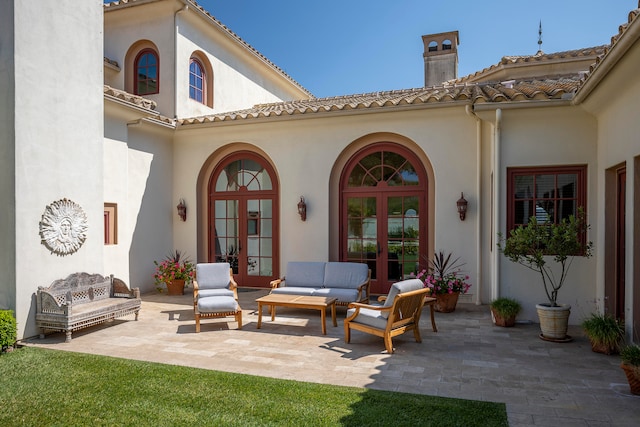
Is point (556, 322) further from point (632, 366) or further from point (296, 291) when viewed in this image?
point (296, 291)

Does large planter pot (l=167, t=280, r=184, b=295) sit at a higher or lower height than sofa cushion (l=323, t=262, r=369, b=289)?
Answer: lower

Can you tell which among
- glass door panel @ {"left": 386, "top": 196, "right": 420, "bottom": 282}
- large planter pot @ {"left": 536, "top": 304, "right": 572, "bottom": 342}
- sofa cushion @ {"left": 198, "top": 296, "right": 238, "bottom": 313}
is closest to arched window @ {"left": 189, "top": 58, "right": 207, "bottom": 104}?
glass door panel @ {"left": 386, "top": 196, "right": 420, "bottom": 282}

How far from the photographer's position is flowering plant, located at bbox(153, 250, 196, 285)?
1065cm

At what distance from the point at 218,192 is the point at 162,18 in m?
5.24

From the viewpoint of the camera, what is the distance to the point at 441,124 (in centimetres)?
953

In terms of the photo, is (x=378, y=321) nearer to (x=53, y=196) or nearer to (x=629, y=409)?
(x=629, y=409)

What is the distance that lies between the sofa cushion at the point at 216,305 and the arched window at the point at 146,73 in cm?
743

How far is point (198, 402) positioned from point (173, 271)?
6.75m

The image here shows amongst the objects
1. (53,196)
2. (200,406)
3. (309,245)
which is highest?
(53,196)

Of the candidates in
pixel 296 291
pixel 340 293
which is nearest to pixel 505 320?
pixel 340 293

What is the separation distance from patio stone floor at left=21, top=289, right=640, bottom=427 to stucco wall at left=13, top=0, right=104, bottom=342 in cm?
125

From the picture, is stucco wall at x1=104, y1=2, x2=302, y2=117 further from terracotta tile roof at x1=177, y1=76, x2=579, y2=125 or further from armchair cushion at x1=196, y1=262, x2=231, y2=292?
armchair cushion at x1=196, y1=262, x2=231, y2=292

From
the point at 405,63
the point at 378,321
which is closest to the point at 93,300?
the point at 378,321

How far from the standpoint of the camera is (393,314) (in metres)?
6.11
